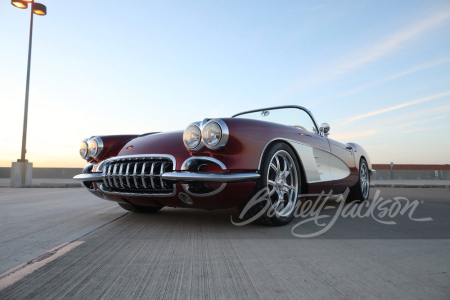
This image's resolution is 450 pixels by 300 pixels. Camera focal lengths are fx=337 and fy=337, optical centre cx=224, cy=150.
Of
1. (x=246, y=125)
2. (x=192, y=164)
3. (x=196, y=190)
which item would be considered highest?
(x=246, y=125)

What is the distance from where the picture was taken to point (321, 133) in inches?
179

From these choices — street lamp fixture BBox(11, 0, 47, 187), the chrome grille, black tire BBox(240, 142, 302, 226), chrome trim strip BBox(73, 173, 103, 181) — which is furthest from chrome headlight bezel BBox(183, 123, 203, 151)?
street lamp fixture BBox(11, 0, 47, 187)

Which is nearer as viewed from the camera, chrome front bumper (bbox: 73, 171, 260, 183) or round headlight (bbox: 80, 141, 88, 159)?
chrome front bumper (bbox: 73, 171, 260, 183)

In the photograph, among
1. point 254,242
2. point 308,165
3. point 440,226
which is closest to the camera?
point 254,242

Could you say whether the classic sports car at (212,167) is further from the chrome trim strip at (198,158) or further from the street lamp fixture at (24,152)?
the street lamp fixture at (24,152)

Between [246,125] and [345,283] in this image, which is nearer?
[345,283]

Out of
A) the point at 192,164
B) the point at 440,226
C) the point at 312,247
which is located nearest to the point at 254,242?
the point at 312,247

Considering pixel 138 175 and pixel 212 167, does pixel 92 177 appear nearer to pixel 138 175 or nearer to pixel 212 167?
pixel 138 175

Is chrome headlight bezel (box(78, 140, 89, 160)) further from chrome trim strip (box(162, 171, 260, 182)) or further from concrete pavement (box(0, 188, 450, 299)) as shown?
chrome trim strip (box(162, 171, 260, 182))

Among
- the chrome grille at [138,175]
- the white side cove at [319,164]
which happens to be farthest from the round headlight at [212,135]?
the white side cove at [319,164]

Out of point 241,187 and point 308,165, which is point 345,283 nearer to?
point 241,187

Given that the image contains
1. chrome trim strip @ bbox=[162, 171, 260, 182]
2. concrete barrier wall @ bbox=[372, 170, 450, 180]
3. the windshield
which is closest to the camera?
chrome trim strip @ bbox=[162, 171, 260, 182]

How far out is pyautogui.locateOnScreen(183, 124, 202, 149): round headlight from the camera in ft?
8.59

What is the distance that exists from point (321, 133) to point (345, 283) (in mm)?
3323
